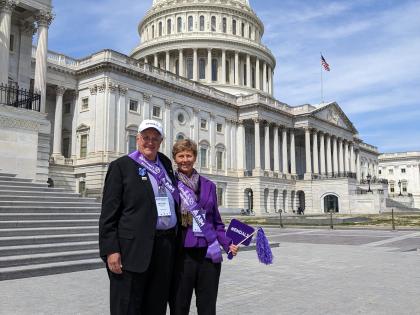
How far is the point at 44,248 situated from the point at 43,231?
1408 mm

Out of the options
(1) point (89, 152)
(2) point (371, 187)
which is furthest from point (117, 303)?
(2) point (371, 187)

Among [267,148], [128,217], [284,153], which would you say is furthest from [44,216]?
[284,153]

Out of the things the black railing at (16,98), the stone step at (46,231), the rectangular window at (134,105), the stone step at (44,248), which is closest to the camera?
the stone step at (44,248)

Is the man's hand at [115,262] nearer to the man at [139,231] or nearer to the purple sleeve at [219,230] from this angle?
the man at [139,231]

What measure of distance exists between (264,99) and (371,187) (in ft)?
79.2

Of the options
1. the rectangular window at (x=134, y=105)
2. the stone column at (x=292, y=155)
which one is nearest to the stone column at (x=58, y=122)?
the rectangular window at (x=134, y=105)

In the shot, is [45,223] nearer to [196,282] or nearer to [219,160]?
[196,282]

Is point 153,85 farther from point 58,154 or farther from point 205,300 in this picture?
point 205,300

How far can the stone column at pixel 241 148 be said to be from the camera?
224 ft

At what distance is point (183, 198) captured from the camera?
192 inches

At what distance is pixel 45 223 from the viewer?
13.8 meters

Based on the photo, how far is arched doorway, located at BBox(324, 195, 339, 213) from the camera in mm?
72062

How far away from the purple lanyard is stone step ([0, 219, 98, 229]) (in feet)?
30.9

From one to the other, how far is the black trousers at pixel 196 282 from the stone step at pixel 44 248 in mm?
7741
